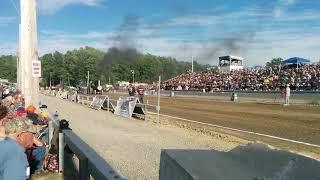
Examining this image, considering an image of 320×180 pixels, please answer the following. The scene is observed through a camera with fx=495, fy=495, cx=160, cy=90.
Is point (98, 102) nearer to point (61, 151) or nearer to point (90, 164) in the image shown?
point (61, 151)

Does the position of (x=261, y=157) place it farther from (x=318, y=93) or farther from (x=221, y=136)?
(x=318, y=93)

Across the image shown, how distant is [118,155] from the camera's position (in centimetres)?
1135

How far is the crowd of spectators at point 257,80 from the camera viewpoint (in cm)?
5264

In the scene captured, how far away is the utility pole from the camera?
40.4 feet

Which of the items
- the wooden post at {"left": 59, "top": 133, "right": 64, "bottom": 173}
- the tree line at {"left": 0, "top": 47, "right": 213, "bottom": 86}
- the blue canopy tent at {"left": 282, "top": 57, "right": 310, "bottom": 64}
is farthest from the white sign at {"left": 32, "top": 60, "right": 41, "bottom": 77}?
the tree line at {"left": 0, "top": 47, "right": 213, "bottom": 86}

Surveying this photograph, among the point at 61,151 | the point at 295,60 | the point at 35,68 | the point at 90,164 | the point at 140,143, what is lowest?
the point at 140,143

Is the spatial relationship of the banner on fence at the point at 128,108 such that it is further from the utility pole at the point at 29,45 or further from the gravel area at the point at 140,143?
the utility pole at the point at 29,45

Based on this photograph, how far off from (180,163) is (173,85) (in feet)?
274

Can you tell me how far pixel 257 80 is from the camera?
6344 centimetres

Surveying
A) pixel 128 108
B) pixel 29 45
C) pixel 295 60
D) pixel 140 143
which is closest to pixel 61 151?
pixel 29 45

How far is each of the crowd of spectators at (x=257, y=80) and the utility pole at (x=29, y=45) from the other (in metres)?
38.6

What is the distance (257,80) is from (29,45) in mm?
53315

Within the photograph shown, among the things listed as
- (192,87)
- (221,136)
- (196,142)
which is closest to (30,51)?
(196,142)

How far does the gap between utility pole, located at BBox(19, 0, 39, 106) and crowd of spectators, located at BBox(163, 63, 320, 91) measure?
38650 millimetres
